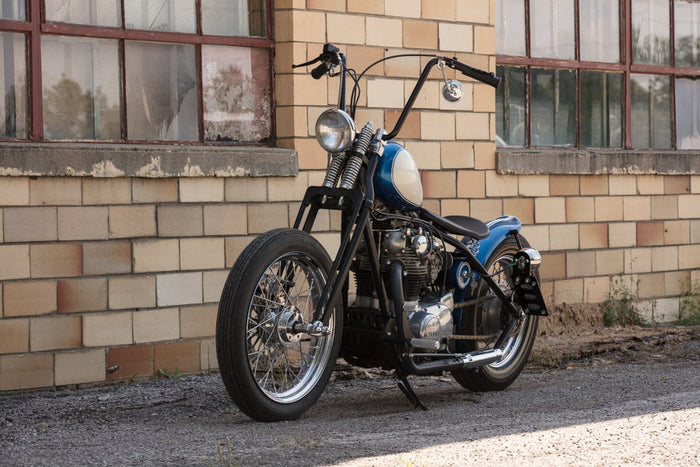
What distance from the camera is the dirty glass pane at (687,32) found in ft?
31.3

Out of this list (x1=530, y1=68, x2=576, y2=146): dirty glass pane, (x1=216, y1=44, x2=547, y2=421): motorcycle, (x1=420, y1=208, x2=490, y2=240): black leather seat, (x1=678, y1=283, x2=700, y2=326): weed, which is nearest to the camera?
(x1=216, y1=44, x2=547, y2=421): motorcycle

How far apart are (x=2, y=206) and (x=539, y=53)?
14.1 feet

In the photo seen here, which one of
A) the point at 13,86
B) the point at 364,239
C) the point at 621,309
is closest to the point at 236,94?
the point at 13,86

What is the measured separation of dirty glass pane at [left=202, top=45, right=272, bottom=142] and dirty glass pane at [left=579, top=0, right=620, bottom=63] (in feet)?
9.68

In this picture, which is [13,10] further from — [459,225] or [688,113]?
[688,113]

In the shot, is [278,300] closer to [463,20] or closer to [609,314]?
[463,20]

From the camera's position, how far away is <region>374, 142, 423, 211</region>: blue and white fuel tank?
5402mm

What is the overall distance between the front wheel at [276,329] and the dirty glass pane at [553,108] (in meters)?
3.79


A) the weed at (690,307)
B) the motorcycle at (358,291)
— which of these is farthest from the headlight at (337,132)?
the weed at (690,307)

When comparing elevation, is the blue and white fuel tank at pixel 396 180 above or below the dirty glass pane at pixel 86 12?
below

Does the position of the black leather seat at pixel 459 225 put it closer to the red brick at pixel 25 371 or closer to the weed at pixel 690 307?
the red brick at pixel 25 371

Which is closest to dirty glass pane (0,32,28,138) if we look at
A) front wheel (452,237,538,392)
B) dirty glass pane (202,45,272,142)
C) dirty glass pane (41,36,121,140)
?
dirty glass pane (41,36,121,140)

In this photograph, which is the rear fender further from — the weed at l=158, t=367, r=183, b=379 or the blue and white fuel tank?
the weed at l=158, t=367, r=183, b=379

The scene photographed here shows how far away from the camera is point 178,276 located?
21.9 feet
